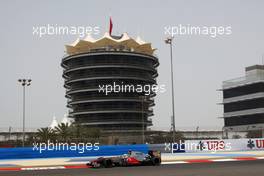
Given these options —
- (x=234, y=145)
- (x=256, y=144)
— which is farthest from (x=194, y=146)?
(x=256, y=144)

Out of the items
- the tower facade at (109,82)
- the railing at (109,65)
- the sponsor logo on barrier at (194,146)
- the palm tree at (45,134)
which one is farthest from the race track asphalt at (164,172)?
the railing at (109,65)

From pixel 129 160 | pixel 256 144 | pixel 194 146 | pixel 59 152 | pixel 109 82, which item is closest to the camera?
pixel 129 160

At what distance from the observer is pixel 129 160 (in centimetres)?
2616

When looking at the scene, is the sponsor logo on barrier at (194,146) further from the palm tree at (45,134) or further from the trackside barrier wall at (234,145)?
the palm tree at (45,134)

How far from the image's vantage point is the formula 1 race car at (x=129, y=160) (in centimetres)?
2512

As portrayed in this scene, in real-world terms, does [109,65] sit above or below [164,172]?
above

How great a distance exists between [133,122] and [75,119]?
1429 cm

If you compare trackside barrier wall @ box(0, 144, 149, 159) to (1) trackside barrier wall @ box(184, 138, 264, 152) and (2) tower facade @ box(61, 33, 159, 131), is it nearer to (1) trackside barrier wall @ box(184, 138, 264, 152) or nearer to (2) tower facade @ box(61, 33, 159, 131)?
(1) trackside barrier wall @ box(184, 138, 264, 152)

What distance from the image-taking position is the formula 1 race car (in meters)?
25.1

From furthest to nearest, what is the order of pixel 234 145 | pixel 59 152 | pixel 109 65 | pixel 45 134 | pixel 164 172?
pixel 109 65, pixel 45 134, pixel 234 145, pixel 59 152, pixel 164 172

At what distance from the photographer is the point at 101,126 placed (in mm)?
97125

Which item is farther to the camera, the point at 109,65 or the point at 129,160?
the point at 109,65

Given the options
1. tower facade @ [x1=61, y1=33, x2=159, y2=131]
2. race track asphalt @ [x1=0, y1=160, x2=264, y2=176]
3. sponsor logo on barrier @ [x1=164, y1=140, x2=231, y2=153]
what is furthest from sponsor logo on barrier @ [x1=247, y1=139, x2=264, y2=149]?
tower facade @ [x1=61, y1=33, x2=159, y2=131]

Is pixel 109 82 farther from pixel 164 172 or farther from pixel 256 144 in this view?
pixel 164 172
